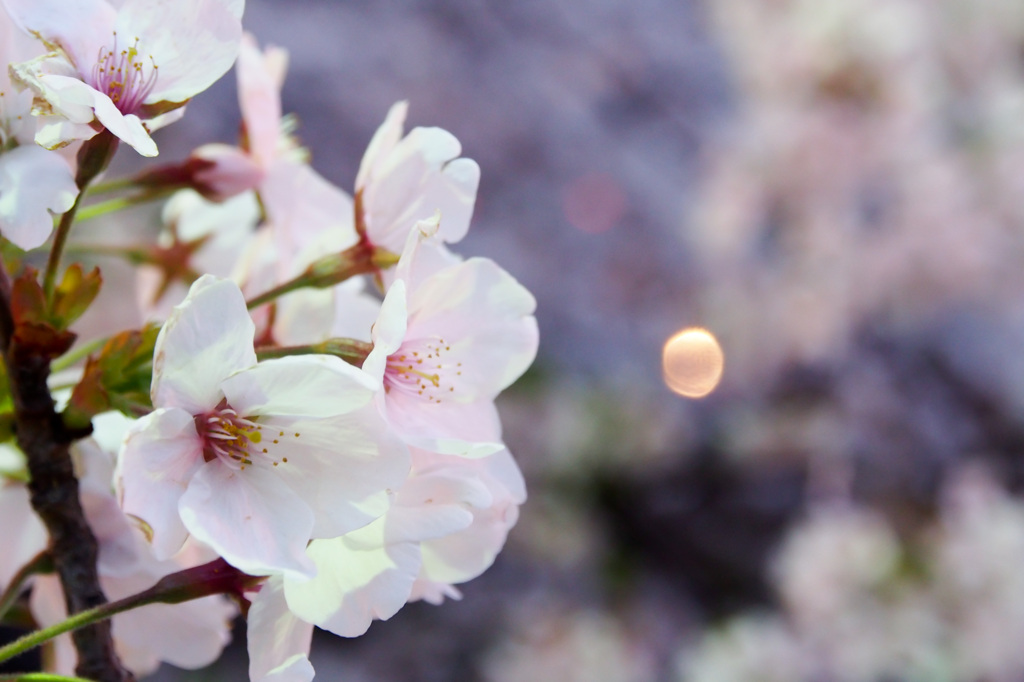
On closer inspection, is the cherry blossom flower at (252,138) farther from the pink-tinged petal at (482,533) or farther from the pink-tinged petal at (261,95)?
the pink-tinged petal at (482,533)

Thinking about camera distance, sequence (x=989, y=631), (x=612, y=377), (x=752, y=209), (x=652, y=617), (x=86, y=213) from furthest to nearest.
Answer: (x=612, y=377), (x=652, y=617), (x=752, y=209), (x=989, y=631), (x=86, y=213)

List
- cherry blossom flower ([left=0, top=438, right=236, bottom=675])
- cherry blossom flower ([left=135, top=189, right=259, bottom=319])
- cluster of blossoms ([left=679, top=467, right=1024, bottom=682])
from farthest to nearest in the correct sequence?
1. cluster of blossoms ([left=679, top=467, right=1024, bottom=682])
2. cherry blossom flower ([left=135, top=189, right=259, bottom=319])
3. cherry blossom flower ([left=0, top=438, right=236, bottom=675])

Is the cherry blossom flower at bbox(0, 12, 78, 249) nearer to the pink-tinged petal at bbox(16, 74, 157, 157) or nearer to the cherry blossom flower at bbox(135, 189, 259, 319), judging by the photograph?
the pink-tinged petal at bbox(16, 74, 157, 157)

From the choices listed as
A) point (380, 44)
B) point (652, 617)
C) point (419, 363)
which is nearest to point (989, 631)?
point (652, 617)

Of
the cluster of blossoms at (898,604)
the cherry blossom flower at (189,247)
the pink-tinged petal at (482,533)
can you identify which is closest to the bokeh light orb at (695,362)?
the cluster of blossoms at (898,604)

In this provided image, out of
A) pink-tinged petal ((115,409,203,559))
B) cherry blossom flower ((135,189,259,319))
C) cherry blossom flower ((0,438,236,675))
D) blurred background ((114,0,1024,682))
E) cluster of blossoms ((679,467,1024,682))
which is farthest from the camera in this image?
blurred background ((114,0,1024,682))

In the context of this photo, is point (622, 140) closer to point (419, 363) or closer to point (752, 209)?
point (752, 209)

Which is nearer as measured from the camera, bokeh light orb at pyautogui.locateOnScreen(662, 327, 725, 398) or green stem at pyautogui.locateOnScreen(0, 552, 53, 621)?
green stem at pyautogui.locateOnScreen(0, 552, 53, 621)

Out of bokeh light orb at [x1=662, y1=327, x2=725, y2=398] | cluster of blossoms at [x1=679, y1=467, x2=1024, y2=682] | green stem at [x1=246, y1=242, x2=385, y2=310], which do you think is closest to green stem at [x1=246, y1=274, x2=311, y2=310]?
green stem at [x1=246, y1=242, x2=385, y2=310]
